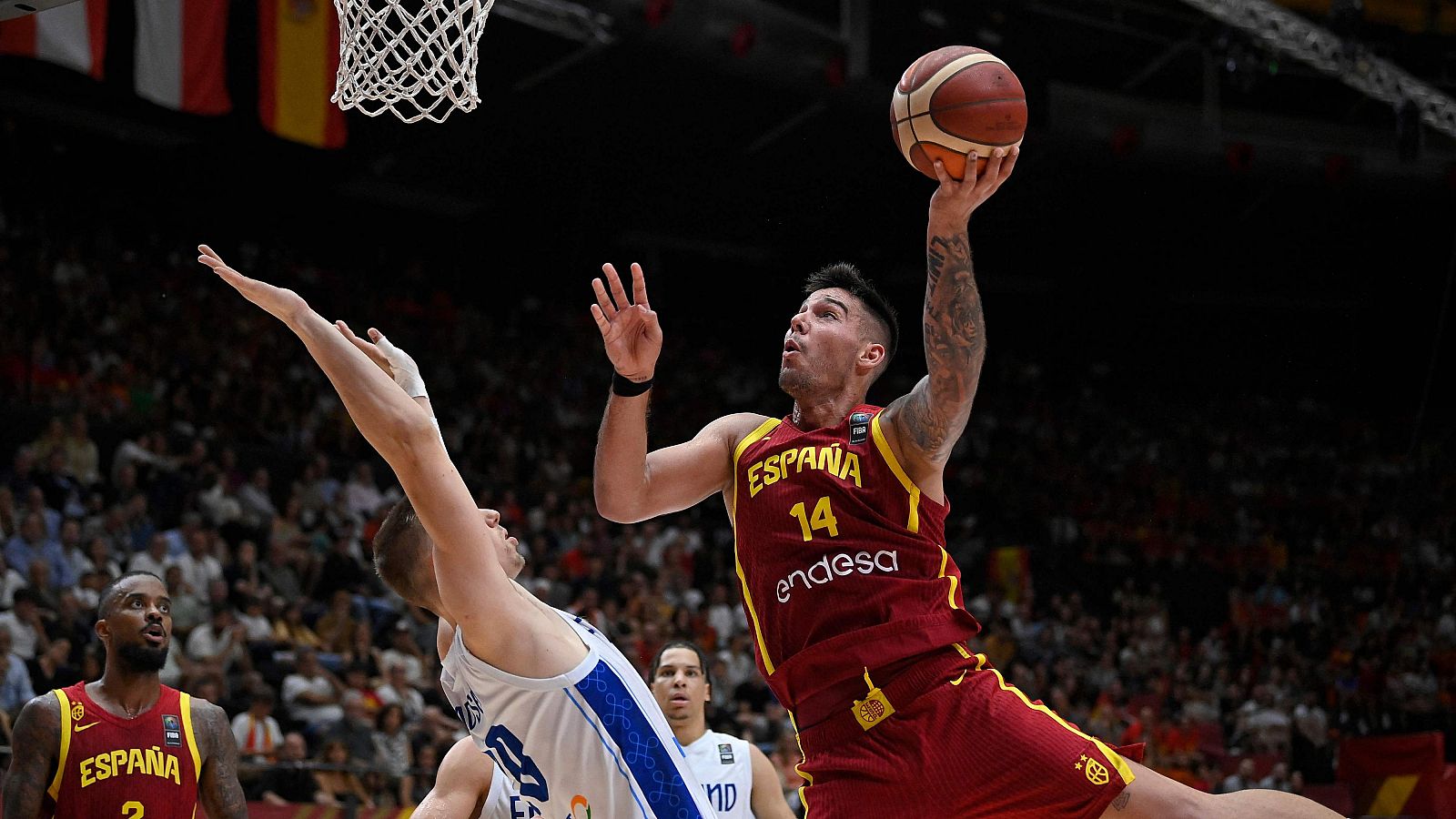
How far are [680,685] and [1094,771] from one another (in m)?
2.69

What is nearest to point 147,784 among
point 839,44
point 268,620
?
point 268,620

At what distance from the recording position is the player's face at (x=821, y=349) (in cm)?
436

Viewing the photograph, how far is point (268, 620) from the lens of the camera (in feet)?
34.9

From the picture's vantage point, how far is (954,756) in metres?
3.80

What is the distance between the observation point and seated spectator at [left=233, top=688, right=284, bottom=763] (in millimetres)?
8992

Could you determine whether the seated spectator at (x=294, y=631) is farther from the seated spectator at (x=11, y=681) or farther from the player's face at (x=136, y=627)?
the player's face at (x=136, y=627)

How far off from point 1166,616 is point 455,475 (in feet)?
51.7

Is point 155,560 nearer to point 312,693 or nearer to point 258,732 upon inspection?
point 312,693

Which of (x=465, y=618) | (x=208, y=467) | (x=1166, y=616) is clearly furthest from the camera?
(x=1166, y=616)

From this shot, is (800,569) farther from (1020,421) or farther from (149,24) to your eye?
(1020,421)

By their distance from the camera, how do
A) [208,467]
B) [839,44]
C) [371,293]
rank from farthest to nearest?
[371,293], [839,44], [208,467]

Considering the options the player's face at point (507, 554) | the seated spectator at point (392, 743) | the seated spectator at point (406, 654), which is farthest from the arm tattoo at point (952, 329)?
the seated spectator at point (406, 654)

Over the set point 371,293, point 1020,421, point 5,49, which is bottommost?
point 1020,421

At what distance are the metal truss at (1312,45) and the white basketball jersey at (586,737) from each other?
13.0 m
